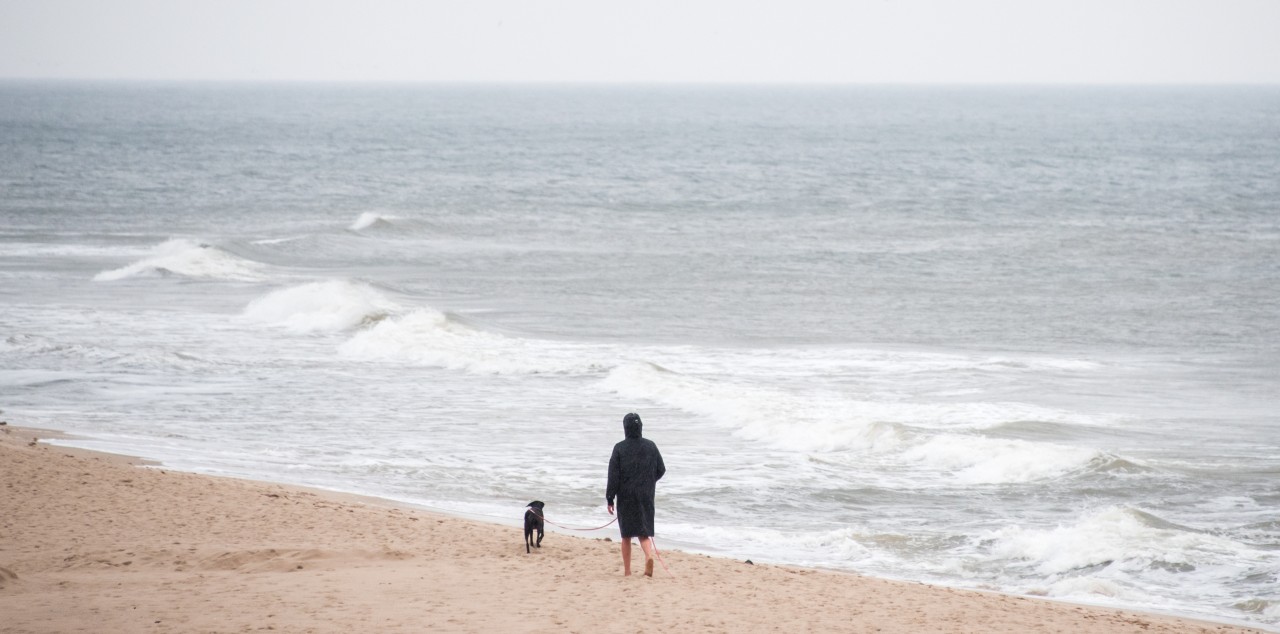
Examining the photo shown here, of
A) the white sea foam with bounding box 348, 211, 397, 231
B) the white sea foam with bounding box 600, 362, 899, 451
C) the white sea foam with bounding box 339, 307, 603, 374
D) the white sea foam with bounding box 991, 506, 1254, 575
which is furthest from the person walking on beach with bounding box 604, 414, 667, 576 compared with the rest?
the white sea foam with bounding box 348, 211, 397, 231

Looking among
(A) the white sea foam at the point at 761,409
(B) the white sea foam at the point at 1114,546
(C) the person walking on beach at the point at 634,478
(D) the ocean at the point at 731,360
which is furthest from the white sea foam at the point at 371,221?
(C) the person walking on beach at the point at 634,478

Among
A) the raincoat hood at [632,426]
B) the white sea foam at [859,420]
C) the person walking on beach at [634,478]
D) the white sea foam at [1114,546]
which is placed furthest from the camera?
the white sea foam at [859,420]

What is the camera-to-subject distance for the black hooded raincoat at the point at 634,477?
8.91 m

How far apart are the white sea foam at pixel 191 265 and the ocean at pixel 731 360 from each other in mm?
130

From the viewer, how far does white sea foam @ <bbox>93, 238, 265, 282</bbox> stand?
30.7 metres

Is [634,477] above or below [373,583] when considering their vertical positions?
above

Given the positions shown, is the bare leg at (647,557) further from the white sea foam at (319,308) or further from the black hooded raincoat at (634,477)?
the white sea foam at (319,308)

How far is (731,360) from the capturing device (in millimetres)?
22547

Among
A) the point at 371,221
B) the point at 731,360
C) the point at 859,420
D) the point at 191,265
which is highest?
the point at 371,221

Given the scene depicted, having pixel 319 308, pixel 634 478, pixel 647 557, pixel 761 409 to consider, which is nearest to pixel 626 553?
pixel 647 557

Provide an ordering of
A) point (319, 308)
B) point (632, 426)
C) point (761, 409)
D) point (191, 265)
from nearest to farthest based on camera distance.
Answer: point (632, 426)
point (761, 409)
point (319, 308)
point (191, 265)

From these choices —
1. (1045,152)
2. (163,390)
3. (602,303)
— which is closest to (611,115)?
(1045,152)

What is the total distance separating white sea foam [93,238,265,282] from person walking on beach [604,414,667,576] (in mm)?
23647

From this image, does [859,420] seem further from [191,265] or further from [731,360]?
[191,265]
